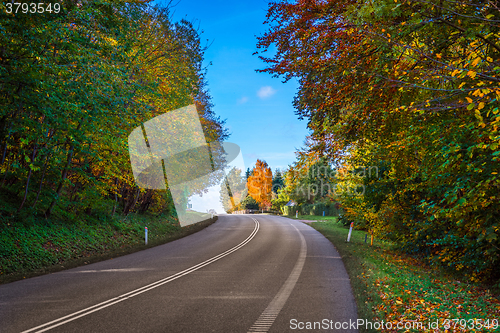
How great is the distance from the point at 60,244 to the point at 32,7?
26.9 ft

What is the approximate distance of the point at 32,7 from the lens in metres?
7.15

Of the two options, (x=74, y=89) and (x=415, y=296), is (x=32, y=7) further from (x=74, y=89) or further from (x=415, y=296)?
(x=415, y=296)

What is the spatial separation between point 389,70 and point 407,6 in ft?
5.31

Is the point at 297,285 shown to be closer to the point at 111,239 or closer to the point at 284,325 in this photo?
the point at 284,325

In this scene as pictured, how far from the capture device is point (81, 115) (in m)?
8.95

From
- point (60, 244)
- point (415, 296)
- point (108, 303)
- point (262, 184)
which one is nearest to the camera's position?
point (108, 303)

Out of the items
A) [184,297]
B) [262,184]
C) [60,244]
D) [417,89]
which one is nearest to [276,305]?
[184,297]

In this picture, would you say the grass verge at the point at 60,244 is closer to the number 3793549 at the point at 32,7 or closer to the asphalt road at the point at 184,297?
the asphalt road at the point at 184,297

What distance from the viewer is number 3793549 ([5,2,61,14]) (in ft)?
22.6

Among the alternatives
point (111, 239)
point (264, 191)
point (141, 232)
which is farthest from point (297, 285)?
point (264, 191)

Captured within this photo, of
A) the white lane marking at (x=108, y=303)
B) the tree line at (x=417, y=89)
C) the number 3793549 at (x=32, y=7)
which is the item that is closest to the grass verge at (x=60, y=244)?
the white lane marking at (x=108, y=303)

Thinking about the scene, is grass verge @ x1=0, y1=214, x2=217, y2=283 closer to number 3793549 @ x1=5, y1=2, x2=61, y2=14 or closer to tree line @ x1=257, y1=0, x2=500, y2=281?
number 3793549 @ x1=5, y1=2, x2=61, y2=14

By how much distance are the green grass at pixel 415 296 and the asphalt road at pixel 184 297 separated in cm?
42

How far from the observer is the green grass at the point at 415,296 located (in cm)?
505
